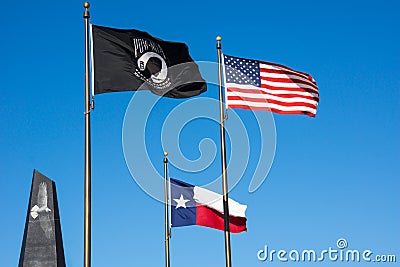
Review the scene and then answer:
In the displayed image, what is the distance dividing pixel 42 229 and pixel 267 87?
382 inches

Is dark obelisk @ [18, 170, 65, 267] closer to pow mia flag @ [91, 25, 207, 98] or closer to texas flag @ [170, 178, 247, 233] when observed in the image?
texas flag @ [170, 178, 247, 233]

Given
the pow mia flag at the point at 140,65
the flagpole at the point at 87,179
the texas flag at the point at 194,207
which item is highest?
the pow mia flag at the point at 140,65

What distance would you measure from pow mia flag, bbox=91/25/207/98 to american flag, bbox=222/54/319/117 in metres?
1.94

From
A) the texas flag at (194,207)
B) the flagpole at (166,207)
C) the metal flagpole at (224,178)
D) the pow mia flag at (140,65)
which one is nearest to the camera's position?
the pow mia flag at (140,65)

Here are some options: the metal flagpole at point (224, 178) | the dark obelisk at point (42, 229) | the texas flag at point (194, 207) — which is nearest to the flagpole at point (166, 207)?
the texas flag at point (194, 207)

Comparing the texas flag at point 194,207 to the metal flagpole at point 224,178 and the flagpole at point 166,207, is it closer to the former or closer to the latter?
the flagpole at point 166,207

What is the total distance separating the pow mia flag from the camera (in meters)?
14.4

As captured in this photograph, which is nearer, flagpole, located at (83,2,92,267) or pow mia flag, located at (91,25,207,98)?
flagpole, located at (83,2,92,267)

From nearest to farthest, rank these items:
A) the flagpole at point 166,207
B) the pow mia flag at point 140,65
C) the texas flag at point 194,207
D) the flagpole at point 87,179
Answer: the flagpole at point 87,179 < the pow mia flag at point 140,65 < the flagpole at point 166,207 < the texas flag at point 194,207

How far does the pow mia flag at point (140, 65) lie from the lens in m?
14.4

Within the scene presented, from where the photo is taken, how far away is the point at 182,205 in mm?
24531

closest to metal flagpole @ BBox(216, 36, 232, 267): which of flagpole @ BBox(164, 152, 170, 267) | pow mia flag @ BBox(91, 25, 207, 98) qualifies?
pow mia flag @ BBox(91, 25, 207, 98)

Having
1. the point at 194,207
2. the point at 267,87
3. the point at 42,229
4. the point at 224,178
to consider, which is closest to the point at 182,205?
the point at 194,207

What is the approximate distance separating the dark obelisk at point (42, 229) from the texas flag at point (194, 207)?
146 inches
